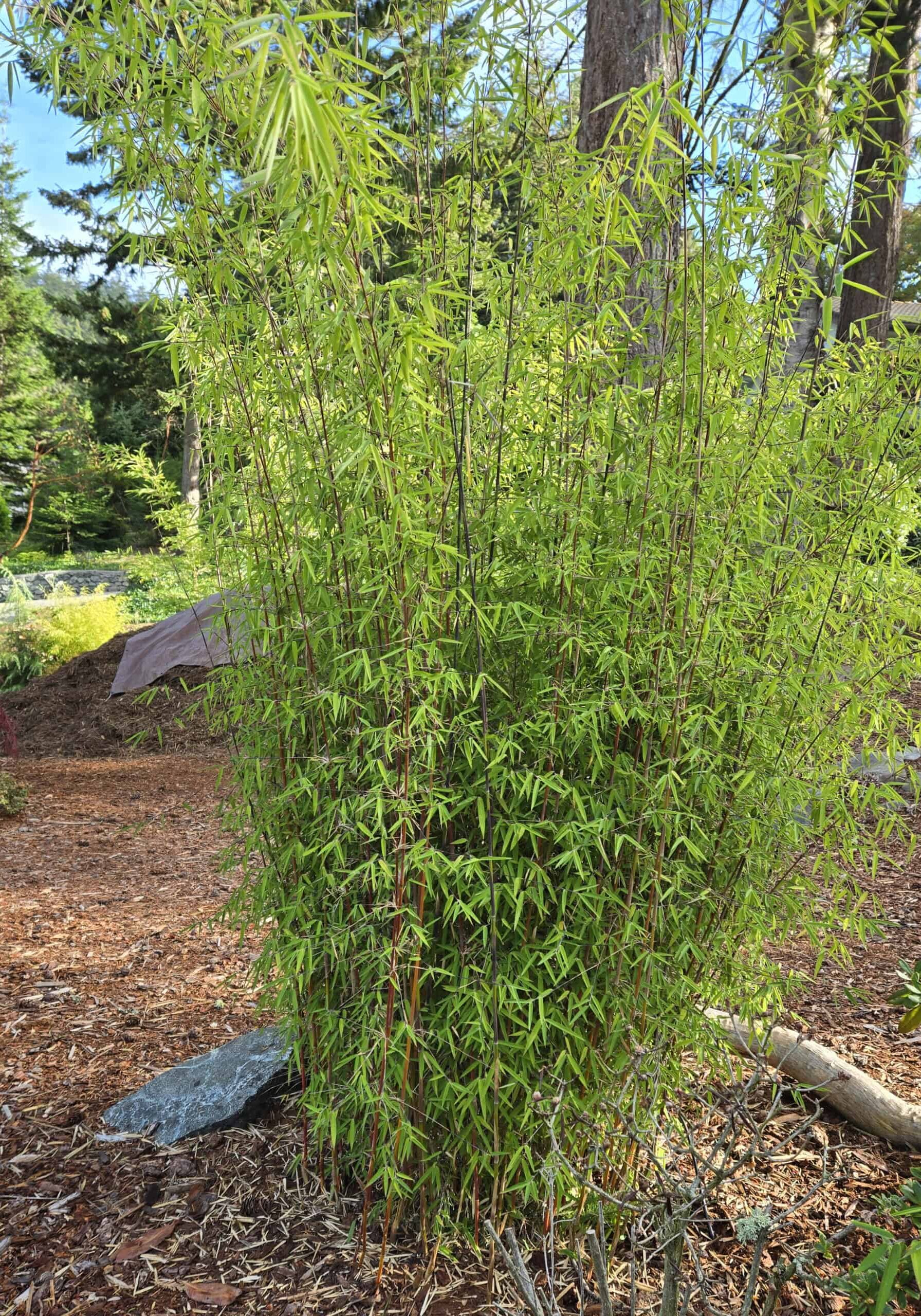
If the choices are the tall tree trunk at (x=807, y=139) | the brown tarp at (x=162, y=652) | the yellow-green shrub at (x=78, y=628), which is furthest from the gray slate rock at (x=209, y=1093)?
the yellow-green shrub at (x=78, y=628)

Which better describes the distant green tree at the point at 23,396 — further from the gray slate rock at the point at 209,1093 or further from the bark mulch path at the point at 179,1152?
the gray slate rock at the point at 209,1093

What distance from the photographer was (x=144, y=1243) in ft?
6.03

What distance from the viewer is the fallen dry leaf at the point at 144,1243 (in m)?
1.81

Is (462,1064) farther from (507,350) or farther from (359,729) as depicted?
(507,350)

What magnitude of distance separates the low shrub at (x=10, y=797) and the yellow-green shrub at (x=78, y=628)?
345 cm

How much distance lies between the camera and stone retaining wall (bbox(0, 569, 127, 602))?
1083cm

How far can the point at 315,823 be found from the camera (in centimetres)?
161

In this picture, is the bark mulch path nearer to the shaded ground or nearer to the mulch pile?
the shaded ground

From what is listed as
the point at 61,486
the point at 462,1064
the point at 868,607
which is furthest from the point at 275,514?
the point at 61,486

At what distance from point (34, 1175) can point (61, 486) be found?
590 inches

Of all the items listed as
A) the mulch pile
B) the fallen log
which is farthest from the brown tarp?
the fallen log

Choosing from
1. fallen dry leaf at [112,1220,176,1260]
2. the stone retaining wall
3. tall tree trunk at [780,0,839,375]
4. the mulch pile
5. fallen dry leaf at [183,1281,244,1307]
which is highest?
tall tree trunk at [780,0,839,375]

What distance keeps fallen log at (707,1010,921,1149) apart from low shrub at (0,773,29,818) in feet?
12.2

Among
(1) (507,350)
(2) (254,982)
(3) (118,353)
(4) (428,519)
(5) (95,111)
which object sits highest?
(3) (118,353)
